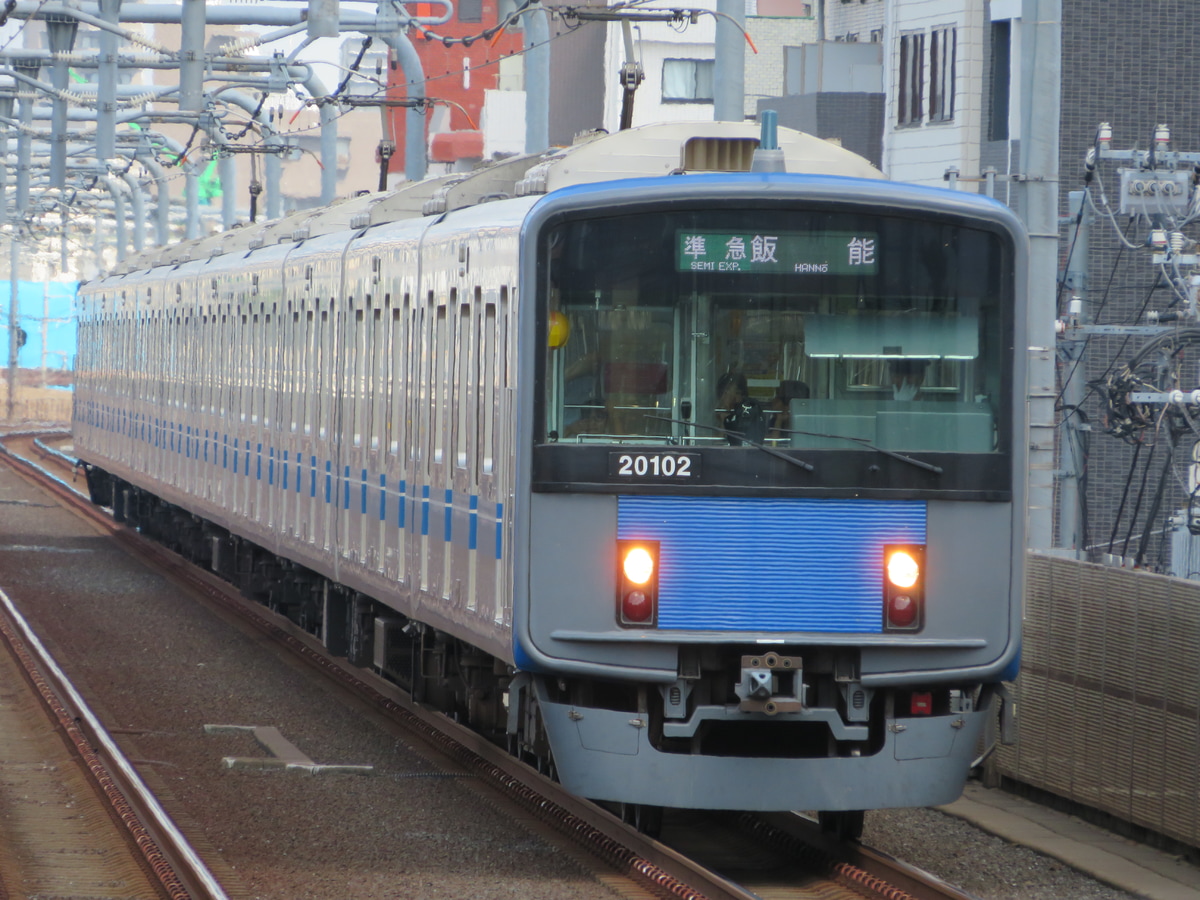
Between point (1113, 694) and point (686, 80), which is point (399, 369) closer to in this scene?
point (1113, 694)

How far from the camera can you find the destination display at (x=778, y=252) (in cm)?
830

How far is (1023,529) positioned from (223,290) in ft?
36.7

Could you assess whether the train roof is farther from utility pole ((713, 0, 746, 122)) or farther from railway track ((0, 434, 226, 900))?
railway track ((0, 434, 226, 900))

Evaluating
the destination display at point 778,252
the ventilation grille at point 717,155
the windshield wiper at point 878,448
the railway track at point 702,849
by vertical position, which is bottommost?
the railway track at point 702,849

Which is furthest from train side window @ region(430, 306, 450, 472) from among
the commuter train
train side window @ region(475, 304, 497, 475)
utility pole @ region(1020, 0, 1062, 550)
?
utility pole @ region(1020, 0, 1062, 550)

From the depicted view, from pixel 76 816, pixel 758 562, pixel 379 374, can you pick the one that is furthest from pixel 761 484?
pixel 379 374

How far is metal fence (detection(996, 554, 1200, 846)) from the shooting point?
890 cm

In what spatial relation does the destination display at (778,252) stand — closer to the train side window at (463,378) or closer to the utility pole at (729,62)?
the train side window at (463,378)

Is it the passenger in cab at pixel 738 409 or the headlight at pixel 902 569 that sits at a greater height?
the passenger in cab at pixel 738 409

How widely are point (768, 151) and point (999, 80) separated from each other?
18.7 meters

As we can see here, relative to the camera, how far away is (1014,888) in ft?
27.6

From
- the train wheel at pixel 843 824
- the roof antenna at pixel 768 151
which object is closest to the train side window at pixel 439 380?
the roof antenna at pixel 768 151

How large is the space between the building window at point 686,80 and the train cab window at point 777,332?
36178mm

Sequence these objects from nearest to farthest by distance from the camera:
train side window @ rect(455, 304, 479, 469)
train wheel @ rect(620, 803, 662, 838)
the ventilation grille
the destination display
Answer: the destination display < train wheel @ rect(620, 803, 662, 838) < the ventilation grille < train side window @ rect(455, 304, 479, 469)
